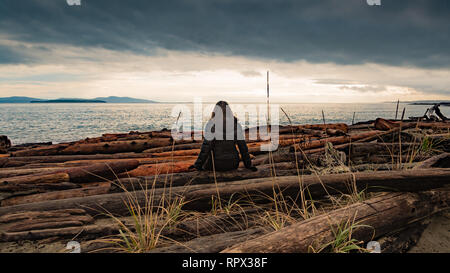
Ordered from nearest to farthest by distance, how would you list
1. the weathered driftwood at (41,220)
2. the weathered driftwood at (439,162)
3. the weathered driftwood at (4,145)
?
A: the weathered driftwood at (41,220), the weathered driftwood at (439,162), the weathered driftwood at (4,145)

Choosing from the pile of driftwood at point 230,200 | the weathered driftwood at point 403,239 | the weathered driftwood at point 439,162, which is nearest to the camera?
the pile of driftwood at point 230,200

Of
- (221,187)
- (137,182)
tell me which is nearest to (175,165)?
(137,182)

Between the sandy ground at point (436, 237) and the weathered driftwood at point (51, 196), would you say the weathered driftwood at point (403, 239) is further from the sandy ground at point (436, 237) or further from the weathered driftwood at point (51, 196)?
the weathered driftwood at point (51, 196)

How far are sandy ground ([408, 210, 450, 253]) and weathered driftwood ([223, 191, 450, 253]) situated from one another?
130mm

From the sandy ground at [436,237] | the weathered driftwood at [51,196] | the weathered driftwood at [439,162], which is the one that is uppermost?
the weathered driftwood at [439,162]

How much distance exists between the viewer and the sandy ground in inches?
98.4

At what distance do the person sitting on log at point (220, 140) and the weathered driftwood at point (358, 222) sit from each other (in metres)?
2.07

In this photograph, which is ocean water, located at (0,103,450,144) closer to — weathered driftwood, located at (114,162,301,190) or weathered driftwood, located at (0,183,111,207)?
weathered driftwood, located at (114,162,301,190)

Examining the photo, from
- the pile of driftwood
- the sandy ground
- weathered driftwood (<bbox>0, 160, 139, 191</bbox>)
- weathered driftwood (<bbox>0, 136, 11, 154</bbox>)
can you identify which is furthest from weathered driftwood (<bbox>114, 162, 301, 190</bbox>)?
weathered driftwood (<bbox>0, 136, 11, 154</bbox>)

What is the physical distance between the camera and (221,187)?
138 inches

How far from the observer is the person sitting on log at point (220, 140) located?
13.5 feet

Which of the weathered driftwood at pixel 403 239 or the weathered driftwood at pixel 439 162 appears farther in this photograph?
the weathered driftwood at pixel 439 162

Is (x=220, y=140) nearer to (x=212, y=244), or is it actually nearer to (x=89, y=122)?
(x=212, y=244)

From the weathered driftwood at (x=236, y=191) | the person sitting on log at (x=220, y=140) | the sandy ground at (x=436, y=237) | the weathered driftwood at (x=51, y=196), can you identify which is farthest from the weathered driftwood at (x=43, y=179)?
the sandy ground at (x=436, y=237)
